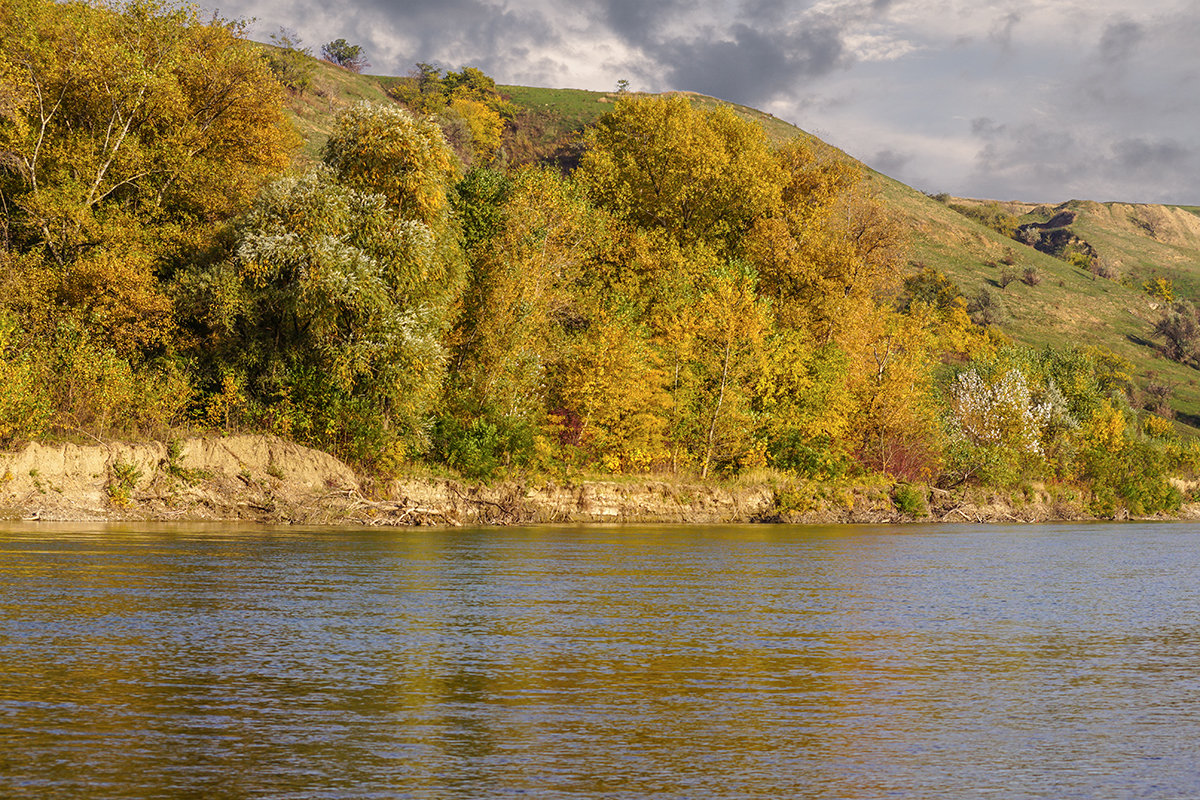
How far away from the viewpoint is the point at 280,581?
20.5 metres

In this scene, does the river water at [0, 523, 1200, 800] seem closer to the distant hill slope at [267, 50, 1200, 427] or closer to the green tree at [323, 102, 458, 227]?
the green tree at [323, 102, 458, 227]

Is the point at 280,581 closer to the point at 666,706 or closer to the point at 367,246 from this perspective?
the point at 666,706

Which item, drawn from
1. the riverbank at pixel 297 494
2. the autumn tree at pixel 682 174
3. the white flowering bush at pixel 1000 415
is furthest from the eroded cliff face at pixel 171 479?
the white flowering bush at pixel 1000 415

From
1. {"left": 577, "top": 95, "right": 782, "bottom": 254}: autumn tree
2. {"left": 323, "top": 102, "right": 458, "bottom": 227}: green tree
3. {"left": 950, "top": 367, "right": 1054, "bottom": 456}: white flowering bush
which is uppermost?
{"left": 577, "top": 95, "right": 782, "bottom": 254}: autumn tree

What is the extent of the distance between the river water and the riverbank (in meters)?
11.6

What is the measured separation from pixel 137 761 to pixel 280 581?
13.0m

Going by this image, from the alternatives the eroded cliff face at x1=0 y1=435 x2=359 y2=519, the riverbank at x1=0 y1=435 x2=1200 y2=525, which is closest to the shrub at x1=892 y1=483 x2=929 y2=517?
the riverbank at x1=0 y1=435 x2=1200 y2=525

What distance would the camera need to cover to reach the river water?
7699mm

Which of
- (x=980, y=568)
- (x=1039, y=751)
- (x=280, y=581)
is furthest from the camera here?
(x=980, y=568)

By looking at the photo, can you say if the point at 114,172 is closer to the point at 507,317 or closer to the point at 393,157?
the point at 393,157

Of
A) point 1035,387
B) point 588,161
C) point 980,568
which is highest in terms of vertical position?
point 588,161

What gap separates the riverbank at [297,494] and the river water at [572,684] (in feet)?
38.1

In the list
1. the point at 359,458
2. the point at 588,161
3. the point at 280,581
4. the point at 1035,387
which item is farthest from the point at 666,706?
the point at 1035,387

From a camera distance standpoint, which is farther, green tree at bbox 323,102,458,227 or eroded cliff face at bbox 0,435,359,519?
green tree at bbox 323,102,458,227
